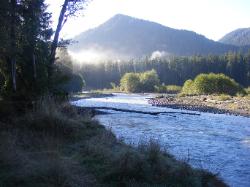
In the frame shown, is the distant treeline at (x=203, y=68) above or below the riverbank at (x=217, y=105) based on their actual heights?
above

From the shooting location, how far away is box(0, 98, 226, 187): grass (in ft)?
30.9

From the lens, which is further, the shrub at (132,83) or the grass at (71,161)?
the shrub at (132,83)

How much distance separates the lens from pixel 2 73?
22.4 m

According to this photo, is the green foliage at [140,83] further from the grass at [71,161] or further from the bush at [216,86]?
the grass at [71,161]

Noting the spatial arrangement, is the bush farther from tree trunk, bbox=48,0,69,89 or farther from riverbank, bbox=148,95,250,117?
tree trunk, bbox=48,0,69,89

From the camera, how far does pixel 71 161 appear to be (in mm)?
10719

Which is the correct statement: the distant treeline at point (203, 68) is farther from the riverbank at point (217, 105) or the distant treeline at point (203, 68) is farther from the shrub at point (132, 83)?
the riverbank at point (217, 105)

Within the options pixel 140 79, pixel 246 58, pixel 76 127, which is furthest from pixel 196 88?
pixel 76 127

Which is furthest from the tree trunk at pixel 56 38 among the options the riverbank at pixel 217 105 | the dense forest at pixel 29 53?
the riverbank at pixel 217 105

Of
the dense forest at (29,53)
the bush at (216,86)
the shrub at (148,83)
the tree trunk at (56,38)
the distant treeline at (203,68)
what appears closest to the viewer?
the dense forest at (29,53)

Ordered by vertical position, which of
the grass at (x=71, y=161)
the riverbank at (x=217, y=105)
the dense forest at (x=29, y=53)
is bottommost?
the riverbank at (x=217, y=105)

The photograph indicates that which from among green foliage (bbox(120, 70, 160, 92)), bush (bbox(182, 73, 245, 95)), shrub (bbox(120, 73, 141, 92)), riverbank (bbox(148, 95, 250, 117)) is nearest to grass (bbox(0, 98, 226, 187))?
riverbank (bbox(148, 95, 250, 117))

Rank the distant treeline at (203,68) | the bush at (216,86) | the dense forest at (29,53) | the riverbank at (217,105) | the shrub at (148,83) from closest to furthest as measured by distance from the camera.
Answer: the dense forest at (29,53) < the riverbank at (217,105) < the bush at (216,86) < the shrub at (148,83) < the distant treeline at (203,68)

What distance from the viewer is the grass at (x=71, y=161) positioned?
9406mm
